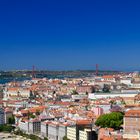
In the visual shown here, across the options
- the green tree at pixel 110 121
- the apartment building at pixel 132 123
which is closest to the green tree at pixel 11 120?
the green tree at pixel 110 121

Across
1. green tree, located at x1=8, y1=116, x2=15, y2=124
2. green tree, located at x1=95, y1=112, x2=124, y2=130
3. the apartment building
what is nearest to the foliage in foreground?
green tree, located at x1=8, y1=116, x2=15, y2=124

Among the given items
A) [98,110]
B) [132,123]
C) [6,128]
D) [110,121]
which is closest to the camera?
[132,123]

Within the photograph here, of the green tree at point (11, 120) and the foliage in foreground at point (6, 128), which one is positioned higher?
the green tree at point (11, 120)

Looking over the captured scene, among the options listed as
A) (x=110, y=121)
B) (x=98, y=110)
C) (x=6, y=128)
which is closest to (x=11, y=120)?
(x=6, y=128)

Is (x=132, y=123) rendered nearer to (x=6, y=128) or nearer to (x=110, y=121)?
(x=110, y=121)

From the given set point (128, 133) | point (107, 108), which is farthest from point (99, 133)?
point (107, 108)

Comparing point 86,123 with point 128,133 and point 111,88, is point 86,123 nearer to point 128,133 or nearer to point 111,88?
point 128,133

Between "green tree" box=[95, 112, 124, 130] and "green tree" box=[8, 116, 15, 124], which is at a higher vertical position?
"green tree" box=[95, 112, 124, 130]

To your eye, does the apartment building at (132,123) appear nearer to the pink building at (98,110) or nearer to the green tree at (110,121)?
the green tree at (110,121)

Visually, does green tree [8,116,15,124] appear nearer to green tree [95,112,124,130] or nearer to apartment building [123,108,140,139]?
green tree [95,112,124,130]
